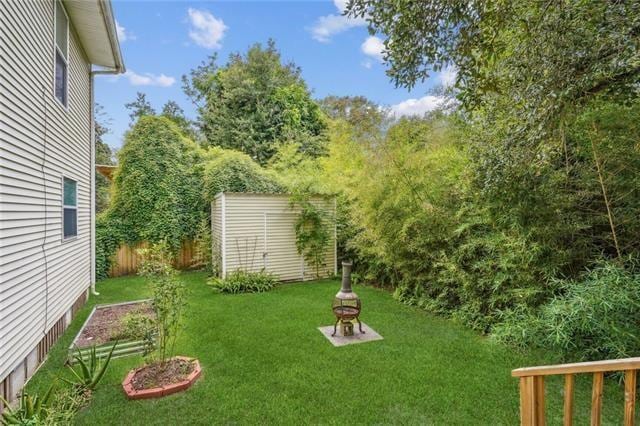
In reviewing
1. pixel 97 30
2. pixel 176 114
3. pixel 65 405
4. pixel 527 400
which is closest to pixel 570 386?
pixel 527 400

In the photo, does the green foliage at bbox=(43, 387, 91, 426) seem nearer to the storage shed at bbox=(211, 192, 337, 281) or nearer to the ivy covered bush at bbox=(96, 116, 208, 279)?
the storage shed at bbox=(211, 192, 337, 281)

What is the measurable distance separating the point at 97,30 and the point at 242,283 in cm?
497

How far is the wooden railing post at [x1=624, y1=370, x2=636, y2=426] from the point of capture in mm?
1323

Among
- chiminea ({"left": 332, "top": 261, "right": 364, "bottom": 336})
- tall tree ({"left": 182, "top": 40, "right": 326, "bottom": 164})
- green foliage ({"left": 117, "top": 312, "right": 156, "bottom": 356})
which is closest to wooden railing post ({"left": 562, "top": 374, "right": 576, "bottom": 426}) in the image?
chiminea ({"left": 332, "top": 261, "right": 364, "bottom": 336})

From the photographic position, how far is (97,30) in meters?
4.98

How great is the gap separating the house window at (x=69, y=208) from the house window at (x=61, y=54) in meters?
1.19

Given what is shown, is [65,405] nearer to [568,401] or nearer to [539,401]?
[539,401]

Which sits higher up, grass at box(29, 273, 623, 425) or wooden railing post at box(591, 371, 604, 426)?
wooden railing post at box(591, 371, 604, 426)

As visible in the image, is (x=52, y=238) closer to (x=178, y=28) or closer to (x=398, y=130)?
(x=398, y=130)

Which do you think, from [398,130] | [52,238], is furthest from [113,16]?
[398,130]

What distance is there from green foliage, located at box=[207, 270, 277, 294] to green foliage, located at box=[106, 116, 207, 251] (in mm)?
2831

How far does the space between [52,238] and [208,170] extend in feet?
17.7

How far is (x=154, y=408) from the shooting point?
2703mm

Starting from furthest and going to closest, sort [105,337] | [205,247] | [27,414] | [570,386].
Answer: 1. [205,247]
2. [105,337]
3. [27,414]
4. [570,386]
